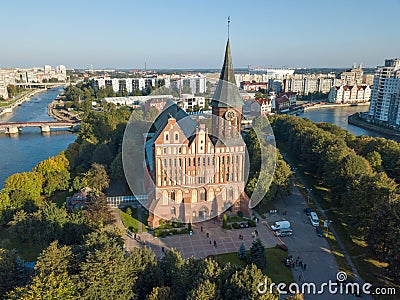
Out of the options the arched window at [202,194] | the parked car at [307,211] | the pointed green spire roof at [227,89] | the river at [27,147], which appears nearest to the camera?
the pointed green spire roof at [227,89]

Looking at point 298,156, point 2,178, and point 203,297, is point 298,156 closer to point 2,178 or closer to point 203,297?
point 203,297

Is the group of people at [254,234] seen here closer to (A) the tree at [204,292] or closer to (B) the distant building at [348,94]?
(A) the tree at [204,292]

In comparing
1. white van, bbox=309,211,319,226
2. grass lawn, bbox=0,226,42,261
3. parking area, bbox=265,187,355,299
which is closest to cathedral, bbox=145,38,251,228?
parking area, bbox=265,187,355,299

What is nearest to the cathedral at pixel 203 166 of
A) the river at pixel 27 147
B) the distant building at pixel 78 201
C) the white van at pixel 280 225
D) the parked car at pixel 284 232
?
the white van at pixel 280 225

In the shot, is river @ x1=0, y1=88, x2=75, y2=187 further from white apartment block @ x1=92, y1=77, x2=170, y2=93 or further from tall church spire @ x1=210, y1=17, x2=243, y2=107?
white apartment block @ x1=92, y1=77, x2=170, y2=93

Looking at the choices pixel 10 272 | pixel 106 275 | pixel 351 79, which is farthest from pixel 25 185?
pixel 351 79

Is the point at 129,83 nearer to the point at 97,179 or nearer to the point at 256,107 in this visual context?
the point at 256,107
